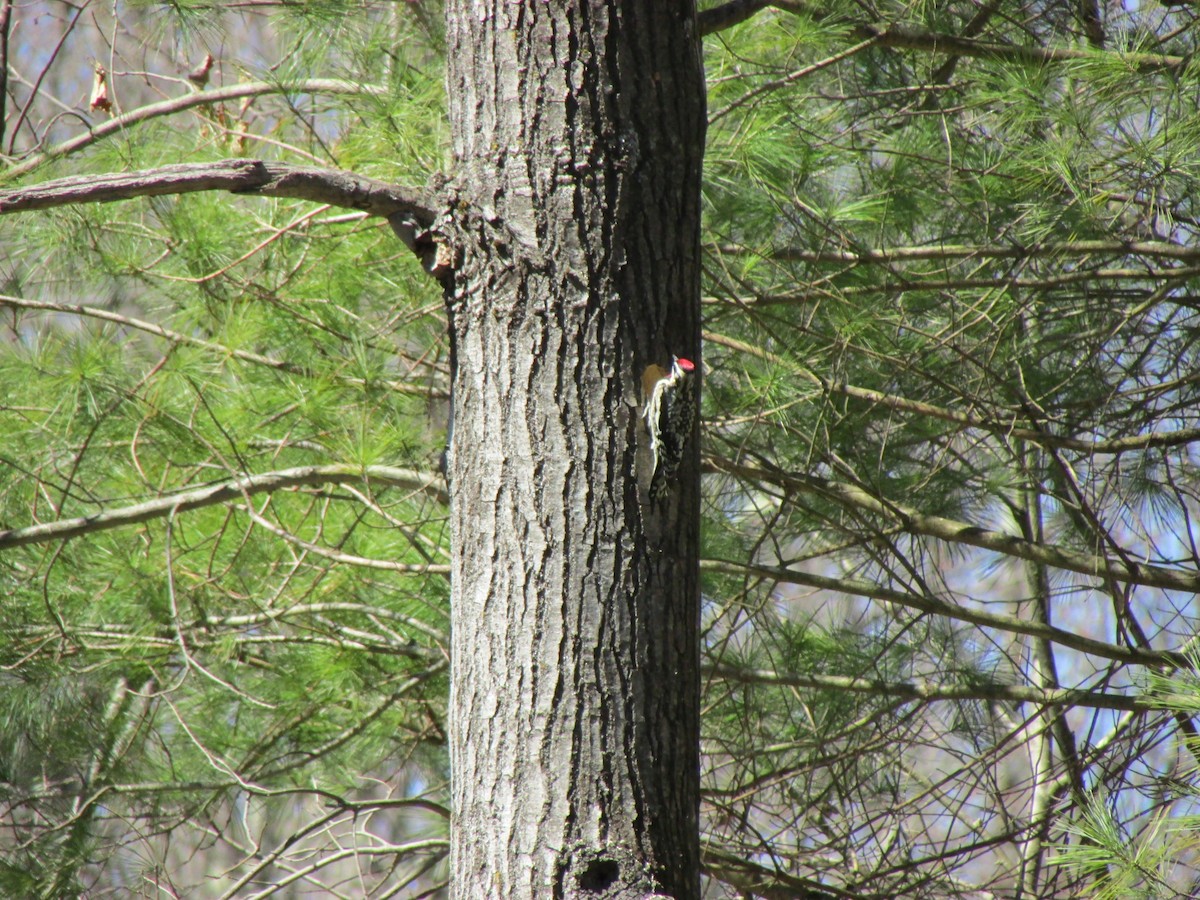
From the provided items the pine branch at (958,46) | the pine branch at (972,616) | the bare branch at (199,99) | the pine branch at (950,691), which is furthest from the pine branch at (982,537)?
the bare branch at (199,99)

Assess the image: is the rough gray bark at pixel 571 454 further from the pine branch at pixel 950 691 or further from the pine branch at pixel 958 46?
the pine branch at pixel 950 691

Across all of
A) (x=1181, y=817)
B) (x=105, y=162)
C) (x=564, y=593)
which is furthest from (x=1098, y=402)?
(x=105, y=162)

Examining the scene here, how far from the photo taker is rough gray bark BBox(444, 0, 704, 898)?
4.38 ft

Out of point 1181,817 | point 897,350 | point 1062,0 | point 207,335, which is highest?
point 1062,0

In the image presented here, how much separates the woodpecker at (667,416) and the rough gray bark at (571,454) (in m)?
0.02

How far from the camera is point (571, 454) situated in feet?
4.60

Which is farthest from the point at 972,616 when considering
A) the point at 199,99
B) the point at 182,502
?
the point at 199,99

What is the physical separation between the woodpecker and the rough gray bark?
2 centimetres

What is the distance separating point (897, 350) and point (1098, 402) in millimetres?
452

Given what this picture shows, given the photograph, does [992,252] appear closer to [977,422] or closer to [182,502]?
[977,422]

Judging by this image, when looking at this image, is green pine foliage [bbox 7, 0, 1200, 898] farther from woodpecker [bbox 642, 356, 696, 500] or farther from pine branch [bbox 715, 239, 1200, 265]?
woodpecker [bbox 642, 356, 696, 500]

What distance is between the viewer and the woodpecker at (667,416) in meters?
1.41

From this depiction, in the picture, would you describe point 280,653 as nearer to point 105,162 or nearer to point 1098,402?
point 105,162

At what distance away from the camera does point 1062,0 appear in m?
2.44
